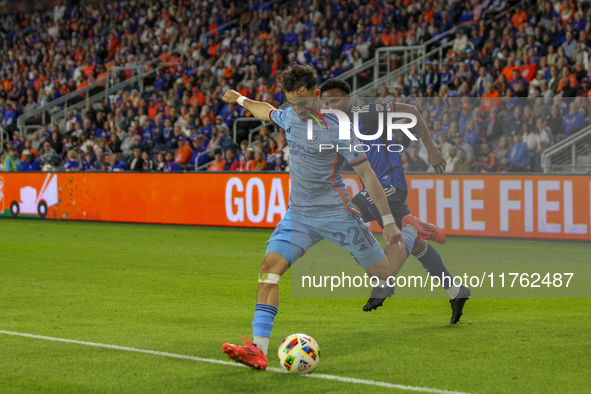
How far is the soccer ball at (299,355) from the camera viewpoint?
196 inches

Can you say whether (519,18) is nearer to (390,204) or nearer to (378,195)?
(390,204)

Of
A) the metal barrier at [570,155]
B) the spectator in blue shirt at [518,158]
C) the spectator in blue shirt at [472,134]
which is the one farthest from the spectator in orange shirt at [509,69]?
the spectator in blue shirt at [472,134]

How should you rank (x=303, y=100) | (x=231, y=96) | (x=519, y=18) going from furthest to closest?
(x=519, y=18) → (x=231, y=96) → (x=303, y=100)

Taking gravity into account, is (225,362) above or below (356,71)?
below

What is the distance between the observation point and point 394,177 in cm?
702

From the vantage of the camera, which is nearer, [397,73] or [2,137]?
[397,73]

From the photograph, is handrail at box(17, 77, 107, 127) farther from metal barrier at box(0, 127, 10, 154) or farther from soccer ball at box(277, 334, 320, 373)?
soccer ball at box(277, 334, 320, 373)

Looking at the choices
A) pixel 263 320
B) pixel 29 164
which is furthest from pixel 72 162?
pixel 263 320

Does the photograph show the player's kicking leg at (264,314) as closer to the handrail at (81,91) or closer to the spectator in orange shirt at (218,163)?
the spectator in orange shirt at (218,163)

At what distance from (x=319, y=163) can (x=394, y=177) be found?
1.75 meters

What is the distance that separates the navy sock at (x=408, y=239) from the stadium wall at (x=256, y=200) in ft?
9.17

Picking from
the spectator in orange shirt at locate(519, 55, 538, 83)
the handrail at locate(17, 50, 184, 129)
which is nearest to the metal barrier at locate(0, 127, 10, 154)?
the handrail at locate(17, 50, 184, 129)

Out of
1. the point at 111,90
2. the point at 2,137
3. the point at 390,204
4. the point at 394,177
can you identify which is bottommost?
the point at 390,204

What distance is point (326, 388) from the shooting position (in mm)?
4641
